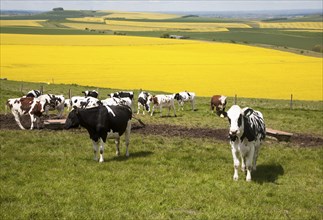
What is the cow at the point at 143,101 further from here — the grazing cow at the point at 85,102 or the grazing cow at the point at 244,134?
the grazing cow at the point at 244,134

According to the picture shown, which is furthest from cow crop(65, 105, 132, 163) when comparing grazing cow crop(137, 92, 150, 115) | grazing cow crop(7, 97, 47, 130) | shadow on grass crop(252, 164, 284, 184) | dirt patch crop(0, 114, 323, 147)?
grazing cow crop(137, 92, 150, 115)

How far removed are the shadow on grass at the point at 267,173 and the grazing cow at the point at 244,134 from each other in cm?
61

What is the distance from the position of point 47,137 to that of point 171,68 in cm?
4214

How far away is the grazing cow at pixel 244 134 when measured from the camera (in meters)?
13.6

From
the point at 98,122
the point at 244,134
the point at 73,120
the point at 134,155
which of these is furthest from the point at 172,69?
the point at 244,134

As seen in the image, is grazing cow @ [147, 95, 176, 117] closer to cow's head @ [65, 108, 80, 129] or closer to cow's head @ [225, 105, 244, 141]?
cow's head @ [65, 108, 80, 129]

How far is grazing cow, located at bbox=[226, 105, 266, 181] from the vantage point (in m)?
13.6

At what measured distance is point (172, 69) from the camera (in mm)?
60594

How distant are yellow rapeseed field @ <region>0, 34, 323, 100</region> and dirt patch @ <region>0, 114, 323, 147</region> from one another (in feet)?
63.5

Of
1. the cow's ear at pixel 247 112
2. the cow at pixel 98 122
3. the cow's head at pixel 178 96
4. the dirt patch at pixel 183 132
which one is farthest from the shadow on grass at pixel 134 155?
the cow's head at pixel 178 96

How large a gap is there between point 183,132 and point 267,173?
810 cm

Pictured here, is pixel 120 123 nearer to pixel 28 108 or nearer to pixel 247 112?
pixel 247 112

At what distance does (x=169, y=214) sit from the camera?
11445 millimetres

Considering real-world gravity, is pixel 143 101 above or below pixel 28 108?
below
